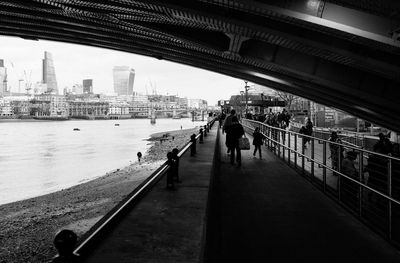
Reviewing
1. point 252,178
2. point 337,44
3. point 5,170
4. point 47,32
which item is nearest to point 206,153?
Result: point 252,178

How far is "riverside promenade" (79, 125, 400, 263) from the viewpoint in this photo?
3936mm

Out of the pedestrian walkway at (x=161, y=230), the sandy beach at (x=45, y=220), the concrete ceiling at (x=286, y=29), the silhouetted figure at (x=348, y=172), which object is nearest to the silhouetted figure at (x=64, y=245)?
the pedestrian walkway at (x=161, y=230)

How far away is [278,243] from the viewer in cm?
539

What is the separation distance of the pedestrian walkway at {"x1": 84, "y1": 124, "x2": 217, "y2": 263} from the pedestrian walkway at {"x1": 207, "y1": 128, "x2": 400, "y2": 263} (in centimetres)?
59

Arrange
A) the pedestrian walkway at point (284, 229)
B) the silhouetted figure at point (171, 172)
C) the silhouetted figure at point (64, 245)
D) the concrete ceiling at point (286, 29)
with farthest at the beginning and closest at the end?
1. the concrete ceiling at point (286, 29)
2. the silhouetted figure at point (171, 172)
3. the pedestrian walkway at point (284, 229)
4. the silhouetted figure at point (64, 245)

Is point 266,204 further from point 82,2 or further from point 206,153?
point 82,2

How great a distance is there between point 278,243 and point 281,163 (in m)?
7.87

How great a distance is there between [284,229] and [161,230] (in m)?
2.43

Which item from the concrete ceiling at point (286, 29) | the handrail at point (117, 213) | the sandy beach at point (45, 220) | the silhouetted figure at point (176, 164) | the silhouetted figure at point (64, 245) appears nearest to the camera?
the silhouetted figure at point (64, 245)

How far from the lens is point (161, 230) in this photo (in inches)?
174

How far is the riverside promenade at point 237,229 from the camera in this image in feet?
12.9

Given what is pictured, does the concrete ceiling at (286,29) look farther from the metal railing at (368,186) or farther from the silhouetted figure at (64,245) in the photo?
the silhouetted figure at (64,245)

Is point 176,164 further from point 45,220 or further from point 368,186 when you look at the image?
point 45,220

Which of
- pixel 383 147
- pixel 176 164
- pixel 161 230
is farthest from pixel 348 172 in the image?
pixel 161 230
